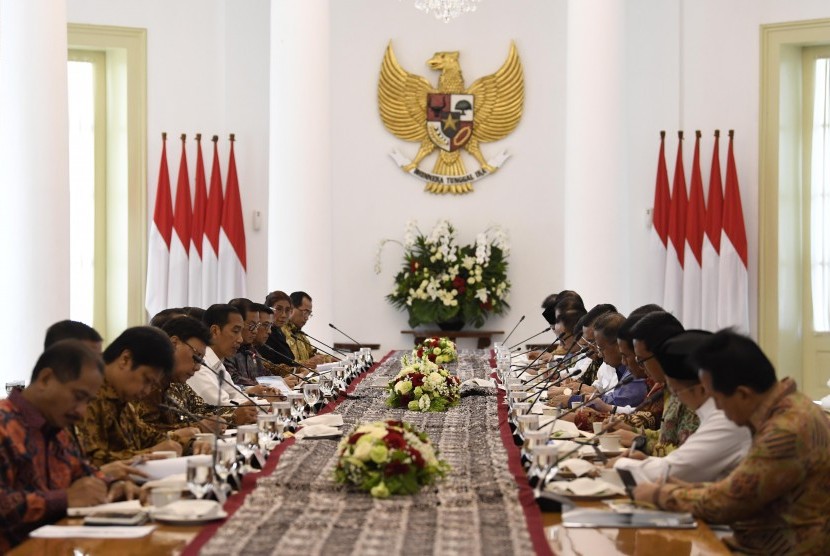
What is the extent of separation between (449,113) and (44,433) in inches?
340

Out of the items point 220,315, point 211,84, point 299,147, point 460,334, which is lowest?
point 460,334

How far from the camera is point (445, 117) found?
37.0 ft

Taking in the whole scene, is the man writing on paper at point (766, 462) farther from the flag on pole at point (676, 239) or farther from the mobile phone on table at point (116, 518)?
the flag on pole at point (676, 239)

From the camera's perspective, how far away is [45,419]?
2.95m

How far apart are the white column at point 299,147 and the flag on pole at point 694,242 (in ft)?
11.1

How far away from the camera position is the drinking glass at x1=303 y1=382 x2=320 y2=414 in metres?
4.92

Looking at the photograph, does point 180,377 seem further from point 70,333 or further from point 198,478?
point 198,478

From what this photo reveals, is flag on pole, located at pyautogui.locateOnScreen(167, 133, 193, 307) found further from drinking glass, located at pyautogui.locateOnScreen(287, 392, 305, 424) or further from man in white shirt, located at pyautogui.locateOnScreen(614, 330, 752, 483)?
man in white shirt, located at pyautogui.locateOnScreen(614, 330, 752, 483)

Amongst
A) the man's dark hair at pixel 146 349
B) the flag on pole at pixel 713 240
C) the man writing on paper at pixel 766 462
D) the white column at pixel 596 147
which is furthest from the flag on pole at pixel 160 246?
the man writing on paper at pixel 766 462

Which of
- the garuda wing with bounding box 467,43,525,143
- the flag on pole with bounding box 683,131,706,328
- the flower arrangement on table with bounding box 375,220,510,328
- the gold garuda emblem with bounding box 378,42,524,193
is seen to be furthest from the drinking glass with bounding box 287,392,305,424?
the garuda wing with bounding box 467,43,525,143

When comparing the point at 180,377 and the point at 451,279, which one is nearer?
the point at 180,377

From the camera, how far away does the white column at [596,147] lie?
9.87 meters

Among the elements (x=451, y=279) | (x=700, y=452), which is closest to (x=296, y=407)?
(x=700, y=452)

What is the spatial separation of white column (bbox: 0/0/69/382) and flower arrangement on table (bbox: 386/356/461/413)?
92.9 inches
